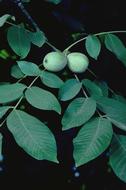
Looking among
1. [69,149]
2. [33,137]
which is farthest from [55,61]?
[69,149]

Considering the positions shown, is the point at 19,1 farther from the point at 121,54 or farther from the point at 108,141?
the point at 108,141

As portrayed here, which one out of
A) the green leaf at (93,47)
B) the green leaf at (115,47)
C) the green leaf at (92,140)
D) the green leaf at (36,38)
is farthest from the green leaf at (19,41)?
the green leaf at (92,140)

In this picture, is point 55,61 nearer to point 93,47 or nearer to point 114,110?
point 93,47

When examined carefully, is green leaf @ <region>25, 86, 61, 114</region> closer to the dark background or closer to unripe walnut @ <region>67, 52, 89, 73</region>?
unripe walnut @ <region>67, 52, 89, 73</region>

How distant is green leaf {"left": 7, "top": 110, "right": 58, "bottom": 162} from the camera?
4.35ft

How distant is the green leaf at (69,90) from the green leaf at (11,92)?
159mm

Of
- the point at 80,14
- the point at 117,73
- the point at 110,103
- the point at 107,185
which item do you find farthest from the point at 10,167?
the point at 110,103

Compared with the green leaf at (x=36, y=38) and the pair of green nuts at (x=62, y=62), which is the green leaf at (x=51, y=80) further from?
the green leaf at (x=36, y=38)

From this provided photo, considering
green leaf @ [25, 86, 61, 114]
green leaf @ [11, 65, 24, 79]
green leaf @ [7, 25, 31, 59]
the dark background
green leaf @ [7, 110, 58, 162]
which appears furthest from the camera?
the dark background

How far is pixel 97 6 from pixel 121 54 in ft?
3.53

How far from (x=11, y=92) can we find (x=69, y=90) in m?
0.23

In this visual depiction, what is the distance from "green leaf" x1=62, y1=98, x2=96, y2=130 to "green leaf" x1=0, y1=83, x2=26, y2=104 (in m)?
0.20

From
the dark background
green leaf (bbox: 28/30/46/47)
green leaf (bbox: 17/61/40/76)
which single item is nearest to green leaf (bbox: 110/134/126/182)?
green leaf (bbox: 17/61/40/76)

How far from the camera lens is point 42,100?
149 centimetres
